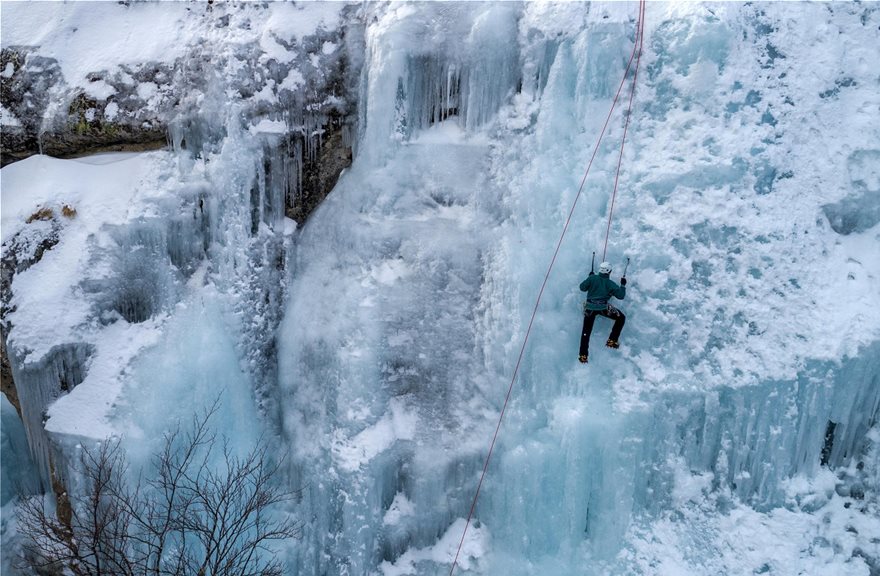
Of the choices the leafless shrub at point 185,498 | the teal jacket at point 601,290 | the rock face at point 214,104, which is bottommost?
the leafless shrub at point 185,498

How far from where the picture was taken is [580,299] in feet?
20.1

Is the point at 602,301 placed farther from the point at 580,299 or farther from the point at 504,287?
the point at 504,287

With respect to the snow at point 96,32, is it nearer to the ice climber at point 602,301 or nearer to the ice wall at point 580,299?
the ice wall at point 580,299

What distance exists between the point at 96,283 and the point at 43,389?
4.04 feet

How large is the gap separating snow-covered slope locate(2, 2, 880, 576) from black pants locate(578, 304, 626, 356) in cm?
23

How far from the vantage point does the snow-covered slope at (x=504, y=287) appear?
580 centimetres

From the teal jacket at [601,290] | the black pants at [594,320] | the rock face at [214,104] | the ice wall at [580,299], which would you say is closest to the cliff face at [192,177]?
the rock face at [214,104]

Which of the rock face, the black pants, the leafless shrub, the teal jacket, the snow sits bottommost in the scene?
the leafless shrub

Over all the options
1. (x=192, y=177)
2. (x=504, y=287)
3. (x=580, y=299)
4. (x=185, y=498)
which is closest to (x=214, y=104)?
(x=192, y=177)

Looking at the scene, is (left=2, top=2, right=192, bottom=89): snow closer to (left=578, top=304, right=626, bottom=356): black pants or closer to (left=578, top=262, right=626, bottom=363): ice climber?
(left=578, top=262, right=626, bottom=363): ice climber

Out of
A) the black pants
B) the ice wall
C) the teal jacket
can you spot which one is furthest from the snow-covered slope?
the teal jacket

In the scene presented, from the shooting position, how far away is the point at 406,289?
6.66m

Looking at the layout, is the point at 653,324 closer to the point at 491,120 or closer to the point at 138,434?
the point at 491,120

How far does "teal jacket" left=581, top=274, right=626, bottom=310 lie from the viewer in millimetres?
5695
